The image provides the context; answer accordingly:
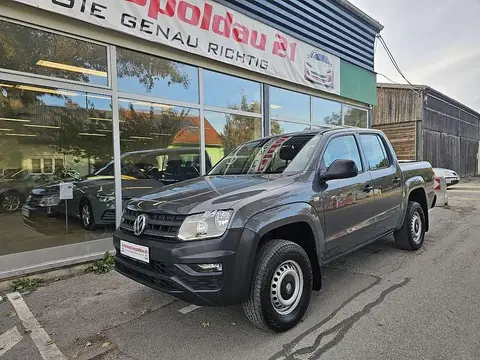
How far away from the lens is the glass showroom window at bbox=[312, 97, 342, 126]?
10109 millimetres

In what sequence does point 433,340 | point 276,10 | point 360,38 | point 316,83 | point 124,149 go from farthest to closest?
point 360,38 → point 316,83 → point 276,10 → point 124,149 → point 433,340

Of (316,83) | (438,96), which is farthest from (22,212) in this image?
(438,96)

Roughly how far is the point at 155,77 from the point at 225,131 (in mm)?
2061

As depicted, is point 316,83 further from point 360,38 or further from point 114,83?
point 114,83

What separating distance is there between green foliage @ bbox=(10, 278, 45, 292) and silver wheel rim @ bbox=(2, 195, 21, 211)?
5.22ft

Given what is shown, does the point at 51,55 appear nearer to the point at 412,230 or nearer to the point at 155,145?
the point at 155,145

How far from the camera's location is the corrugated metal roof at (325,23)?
7.97m

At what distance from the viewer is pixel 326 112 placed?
417 inches

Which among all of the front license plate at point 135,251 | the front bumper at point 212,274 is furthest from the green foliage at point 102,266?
the front bumper at point 212,274

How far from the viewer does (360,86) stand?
38.1ft

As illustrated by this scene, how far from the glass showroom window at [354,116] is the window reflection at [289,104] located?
2230mm

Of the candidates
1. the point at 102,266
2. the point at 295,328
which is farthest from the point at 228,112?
the point at 295,328

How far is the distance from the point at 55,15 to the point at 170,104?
2.30 meters

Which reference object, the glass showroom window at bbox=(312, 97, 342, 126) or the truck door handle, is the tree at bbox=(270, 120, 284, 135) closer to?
the glass showroom window at bbox=(312, 97, 342, 126)
